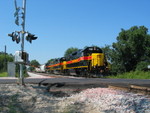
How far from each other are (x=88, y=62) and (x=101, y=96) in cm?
1751

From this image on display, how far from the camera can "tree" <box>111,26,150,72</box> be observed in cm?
5050

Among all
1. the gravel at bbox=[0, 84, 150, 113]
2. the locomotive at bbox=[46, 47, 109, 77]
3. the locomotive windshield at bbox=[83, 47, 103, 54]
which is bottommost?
the gravel at bbox=[0, 84, 150, 113]

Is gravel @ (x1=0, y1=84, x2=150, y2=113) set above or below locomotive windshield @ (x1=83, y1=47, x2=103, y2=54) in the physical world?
below

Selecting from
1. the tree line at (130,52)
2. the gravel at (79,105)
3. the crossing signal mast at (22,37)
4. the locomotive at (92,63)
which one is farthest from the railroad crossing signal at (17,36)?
the tree line at (130,52)

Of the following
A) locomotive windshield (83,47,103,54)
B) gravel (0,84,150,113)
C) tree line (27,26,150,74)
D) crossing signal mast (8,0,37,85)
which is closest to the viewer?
gravel (0,84,150,113)

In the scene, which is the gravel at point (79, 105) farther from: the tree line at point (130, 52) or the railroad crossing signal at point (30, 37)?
the tree line at point (130, 52)

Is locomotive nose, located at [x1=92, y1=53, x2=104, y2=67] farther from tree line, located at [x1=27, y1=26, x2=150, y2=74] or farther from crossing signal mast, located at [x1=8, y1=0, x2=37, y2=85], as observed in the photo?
tree line, located at [x1=27, y1=26, x2=150, y2=74]

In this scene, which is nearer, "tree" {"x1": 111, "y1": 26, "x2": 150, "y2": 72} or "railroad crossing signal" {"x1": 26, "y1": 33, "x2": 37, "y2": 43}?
"railroad crossing signal" {"x1": 26, "y1": 33, "x2": 37, "y2": 43}

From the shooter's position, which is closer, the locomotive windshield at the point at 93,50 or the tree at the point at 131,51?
the locomotive windshield at the point at 93,50

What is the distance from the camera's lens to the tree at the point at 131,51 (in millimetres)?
50500

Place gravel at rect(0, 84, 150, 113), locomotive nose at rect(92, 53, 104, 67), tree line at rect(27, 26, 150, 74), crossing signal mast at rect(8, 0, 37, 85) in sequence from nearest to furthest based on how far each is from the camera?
gravel at rect(0, 84, 150, 113) < crossing signal mast at rect(8, 0, 37, 85) < locomotive nose at rect(92, 53, 104, 67) < tree line at rect(27, 26, 150, 74)

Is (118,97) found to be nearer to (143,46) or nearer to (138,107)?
(138,107)

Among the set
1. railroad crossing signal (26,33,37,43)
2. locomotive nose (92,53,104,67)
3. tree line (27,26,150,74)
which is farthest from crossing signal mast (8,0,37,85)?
tree line (27,26,150,74)

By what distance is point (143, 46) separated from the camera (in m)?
51.1
